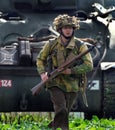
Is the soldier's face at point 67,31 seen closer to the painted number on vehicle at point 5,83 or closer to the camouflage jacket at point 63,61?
the camouflage jacket at point 63,61

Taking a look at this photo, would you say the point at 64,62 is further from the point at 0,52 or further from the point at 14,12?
the point at 14,12

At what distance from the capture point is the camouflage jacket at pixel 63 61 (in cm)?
677

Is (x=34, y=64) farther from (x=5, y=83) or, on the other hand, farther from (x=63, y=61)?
(x=63, y=61)

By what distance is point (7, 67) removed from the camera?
352 inches

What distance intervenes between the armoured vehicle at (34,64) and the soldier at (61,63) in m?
1.95

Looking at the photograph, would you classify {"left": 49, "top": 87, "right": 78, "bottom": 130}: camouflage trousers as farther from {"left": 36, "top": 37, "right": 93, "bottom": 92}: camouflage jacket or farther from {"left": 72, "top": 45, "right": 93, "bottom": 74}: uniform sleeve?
{"left": 72, "top": 45, "right": 93, "bottom": 74}: uniform sleeve

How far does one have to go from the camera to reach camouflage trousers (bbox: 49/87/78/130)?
6750mm

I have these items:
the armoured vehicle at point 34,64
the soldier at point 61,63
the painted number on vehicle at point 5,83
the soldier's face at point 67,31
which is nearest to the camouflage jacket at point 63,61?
the soldier at point 61,63

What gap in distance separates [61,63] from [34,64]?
2.23 meters

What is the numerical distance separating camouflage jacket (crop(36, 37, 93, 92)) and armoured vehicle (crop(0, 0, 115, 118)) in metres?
1.93

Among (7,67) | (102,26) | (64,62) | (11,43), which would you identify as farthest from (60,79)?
(102,26)

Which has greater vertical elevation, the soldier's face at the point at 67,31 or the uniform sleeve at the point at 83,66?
the soldier's face at the point at 67,31

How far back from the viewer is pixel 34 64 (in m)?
9.00

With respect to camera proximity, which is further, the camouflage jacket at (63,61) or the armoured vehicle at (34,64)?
the armoured vehicle at (34,64)
